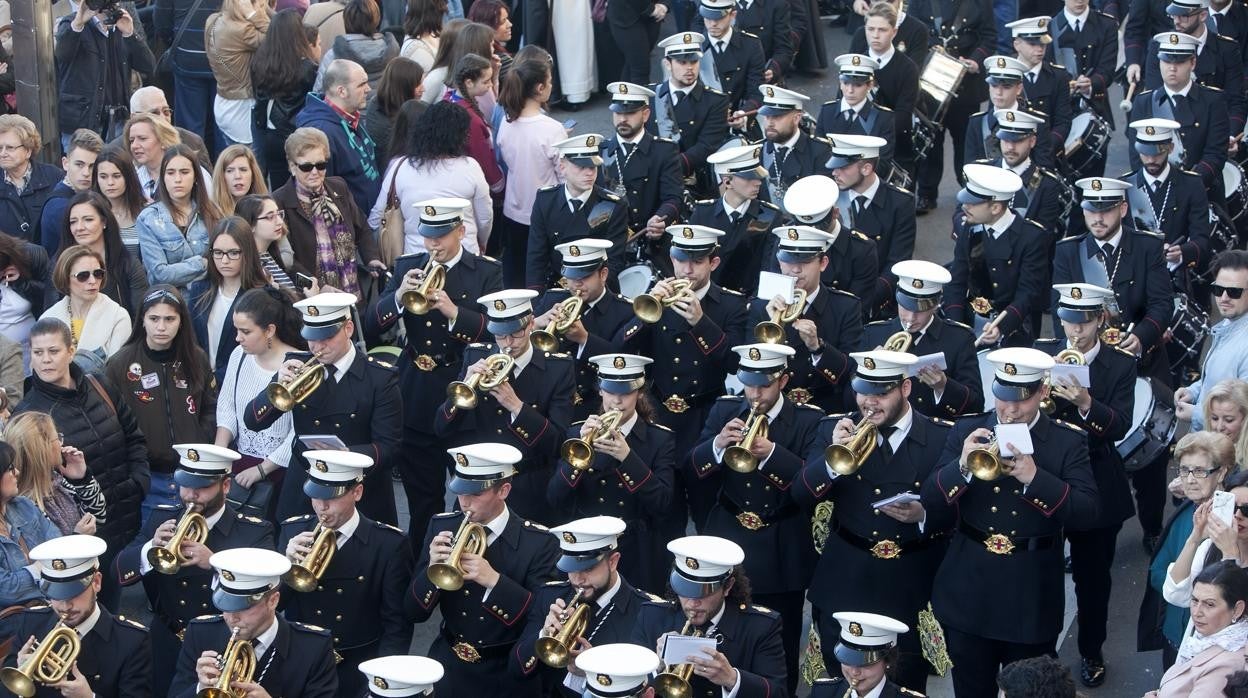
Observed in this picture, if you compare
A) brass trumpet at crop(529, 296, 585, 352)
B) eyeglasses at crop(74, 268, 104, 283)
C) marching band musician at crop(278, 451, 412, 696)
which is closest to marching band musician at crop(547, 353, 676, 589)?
brass trumpet at crop(529, 296, 585, 352)

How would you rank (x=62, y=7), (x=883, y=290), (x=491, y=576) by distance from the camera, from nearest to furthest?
1. (x=491, y=576)
2. (x=883, y=290)
3. (x=62, y=7)

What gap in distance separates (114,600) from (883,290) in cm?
471

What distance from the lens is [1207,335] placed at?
1198cm

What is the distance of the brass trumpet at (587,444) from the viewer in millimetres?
9094

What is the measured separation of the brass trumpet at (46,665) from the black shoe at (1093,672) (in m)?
4.94

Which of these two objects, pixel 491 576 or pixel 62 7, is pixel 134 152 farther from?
pixel 62 7

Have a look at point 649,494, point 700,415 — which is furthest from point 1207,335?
point 649,494

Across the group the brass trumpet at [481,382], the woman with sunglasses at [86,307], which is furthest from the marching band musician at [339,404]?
the woman with sunglasses at [86,307]

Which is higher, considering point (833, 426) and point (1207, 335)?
point (833, 426)

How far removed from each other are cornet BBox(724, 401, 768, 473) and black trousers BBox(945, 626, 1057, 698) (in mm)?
1170

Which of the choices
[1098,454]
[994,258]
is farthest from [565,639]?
[994,258]

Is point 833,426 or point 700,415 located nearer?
point 833,426

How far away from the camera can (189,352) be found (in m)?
10.3

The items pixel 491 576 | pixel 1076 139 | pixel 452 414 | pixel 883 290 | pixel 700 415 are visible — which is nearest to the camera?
pixel 491 576
